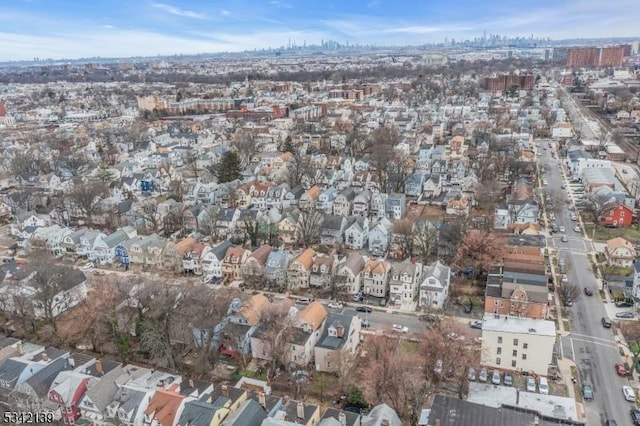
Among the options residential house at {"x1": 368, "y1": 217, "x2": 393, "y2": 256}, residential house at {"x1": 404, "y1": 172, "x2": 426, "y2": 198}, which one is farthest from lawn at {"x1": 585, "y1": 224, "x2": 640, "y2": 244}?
residential house at {"x1": 368, "y1": 217, "x2": 393, "y2": 256}

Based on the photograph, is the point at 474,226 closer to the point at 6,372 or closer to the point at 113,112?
the point at 6,372

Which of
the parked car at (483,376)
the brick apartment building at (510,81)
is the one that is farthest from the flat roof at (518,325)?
the brick apartment building at (510,81)

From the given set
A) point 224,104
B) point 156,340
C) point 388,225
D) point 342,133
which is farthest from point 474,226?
point 224,104

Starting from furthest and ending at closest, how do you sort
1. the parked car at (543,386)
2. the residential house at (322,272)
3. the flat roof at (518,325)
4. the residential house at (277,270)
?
the residential house at (277,270) < the residential house at (322,272) < the flat roof at (518,325) < the parked car at (543,386)

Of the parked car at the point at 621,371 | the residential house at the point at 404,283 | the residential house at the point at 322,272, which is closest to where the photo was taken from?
the parked car at the point at 621,371

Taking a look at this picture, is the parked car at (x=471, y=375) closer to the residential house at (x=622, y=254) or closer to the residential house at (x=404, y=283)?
the residential house at (x=404, y=283)

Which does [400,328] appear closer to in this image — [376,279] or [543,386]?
[376,279]

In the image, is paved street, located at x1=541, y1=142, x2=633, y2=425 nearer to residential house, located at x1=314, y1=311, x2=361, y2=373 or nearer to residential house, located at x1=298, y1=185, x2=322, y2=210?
residential house, located at x1=314, y1=311, x2=361, y2=373
